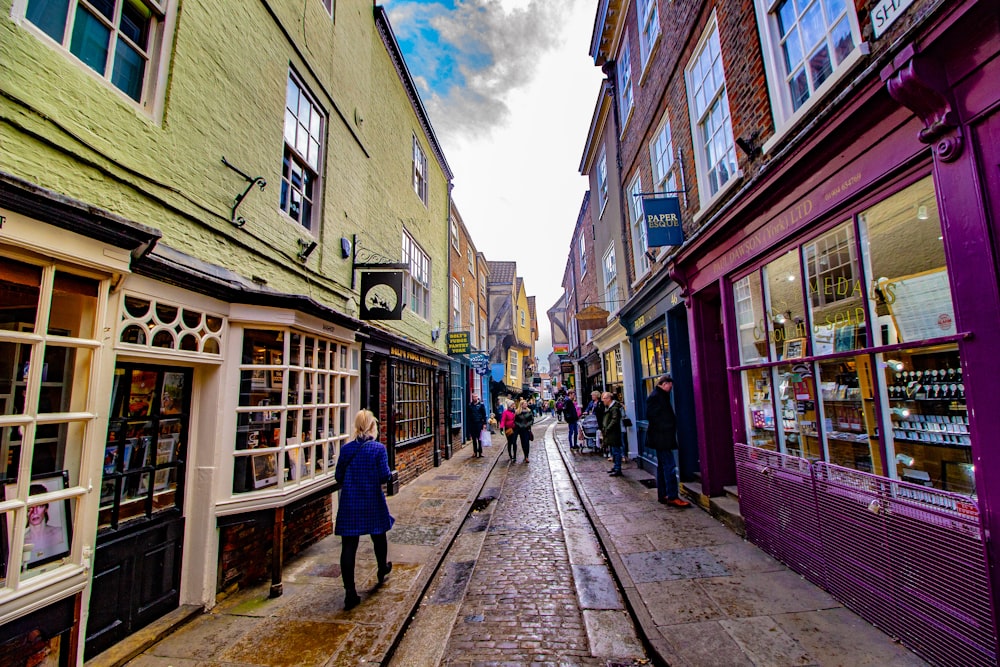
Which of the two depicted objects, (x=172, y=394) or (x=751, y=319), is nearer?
(x=172, y=394)

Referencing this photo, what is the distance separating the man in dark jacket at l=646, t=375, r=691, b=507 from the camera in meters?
6.81

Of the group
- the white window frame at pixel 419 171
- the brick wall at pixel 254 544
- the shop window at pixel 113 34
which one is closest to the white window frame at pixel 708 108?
the shop window at pixel 113 34

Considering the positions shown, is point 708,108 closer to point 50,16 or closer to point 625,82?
point 625,82

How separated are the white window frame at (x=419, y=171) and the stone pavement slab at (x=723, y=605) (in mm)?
10103

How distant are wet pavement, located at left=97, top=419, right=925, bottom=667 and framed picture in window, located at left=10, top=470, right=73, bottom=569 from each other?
1.01m

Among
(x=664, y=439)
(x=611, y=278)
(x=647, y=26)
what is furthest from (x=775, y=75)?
(x=611, y=278)

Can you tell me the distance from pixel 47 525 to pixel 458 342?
11.5 m

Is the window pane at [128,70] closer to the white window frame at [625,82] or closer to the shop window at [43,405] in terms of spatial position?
the shop window at [43,405]

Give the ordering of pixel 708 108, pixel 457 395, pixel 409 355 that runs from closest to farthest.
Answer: pixel 708 108, pixel 409 355, pixel 457 395

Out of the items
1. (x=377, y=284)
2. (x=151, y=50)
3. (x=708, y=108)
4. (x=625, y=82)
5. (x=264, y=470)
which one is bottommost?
(x=264, y=470)

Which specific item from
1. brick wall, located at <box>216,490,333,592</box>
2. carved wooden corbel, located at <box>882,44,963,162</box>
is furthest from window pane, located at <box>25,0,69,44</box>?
carved wooden corbel, located at <box>882,44,963,162</box>

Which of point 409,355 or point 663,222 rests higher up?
point 663,222

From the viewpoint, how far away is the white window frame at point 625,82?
34.9ft

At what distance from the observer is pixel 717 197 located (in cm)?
623
